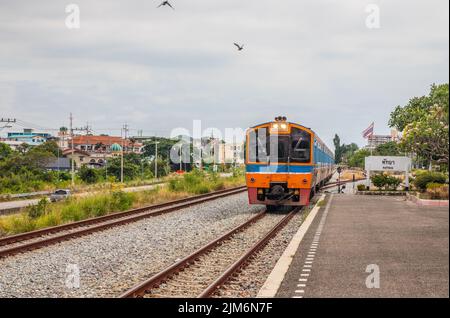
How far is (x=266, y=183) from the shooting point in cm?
1966

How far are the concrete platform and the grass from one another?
27.5ft

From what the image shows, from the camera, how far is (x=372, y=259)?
32.7 feet

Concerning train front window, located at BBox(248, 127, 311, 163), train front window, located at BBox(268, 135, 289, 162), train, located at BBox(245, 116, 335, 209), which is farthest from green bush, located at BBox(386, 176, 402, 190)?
train front window, located at BBox(268, 135, 289, 162)

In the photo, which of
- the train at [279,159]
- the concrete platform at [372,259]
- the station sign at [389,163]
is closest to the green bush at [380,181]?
the station sign at [389,163]

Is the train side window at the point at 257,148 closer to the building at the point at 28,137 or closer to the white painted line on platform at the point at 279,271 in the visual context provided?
the white painted line on platform at the point at 279,271

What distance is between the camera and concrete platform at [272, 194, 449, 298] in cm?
755

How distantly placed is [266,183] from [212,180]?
1964cm

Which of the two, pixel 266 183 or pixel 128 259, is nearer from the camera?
pixel 128 259

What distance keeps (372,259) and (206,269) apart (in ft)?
9.75

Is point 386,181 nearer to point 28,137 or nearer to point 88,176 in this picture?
point 88,176

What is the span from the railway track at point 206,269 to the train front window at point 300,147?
444cm

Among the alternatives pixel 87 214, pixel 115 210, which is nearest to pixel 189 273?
pixel 87 214
